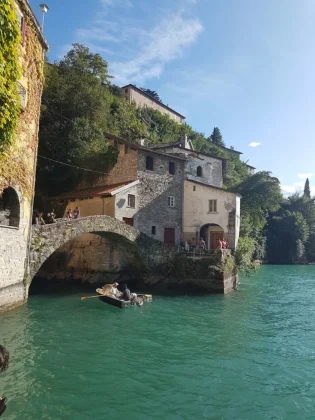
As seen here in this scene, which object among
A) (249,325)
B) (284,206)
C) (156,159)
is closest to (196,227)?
(156,159)

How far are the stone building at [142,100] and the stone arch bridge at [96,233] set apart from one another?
53.7m

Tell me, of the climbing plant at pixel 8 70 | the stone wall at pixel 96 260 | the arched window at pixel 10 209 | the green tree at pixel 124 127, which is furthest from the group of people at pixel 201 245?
the climbing plant at pixel 8 70

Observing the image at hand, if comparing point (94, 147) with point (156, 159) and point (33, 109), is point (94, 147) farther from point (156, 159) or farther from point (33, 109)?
point (33, 109)

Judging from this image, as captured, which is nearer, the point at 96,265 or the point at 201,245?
the point at 96,265

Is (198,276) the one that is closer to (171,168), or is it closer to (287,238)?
(171,168)

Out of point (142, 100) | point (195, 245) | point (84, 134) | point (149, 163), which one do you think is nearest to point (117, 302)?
point (195, 245)

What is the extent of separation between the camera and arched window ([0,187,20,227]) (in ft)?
51.6

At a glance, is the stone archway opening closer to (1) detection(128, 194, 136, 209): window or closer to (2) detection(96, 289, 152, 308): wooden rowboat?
(1) detection(128, 194, 136, 209): window

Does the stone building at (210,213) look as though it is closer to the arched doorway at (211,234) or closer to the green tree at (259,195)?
the arched doorway at (211,234)

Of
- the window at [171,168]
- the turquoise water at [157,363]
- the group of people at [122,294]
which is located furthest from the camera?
the window at [171,168]

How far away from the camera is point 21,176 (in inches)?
623

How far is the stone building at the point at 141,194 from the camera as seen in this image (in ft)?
88.8

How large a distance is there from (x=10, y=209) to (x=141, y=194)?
543 inches

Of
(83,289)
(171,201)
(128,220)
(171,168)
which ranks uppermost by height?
(171,168)
